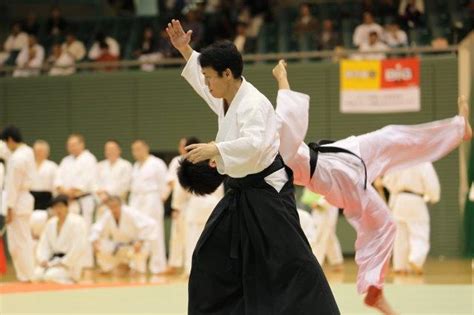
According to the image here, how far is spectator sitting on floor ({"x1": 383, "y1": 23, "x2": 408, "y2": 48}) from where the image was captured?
46.0ft

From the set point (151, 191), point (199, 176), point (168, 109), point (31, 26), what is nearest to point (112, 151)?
point (151, 191)

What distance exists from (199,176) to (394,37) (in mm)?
9869

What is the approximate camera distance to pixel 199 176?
471 centimetres

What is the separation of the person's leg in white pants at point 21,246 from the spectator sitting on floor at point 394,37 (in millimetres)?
6359

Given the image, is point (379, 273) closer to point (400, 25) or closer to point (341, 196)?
point (341, 196)

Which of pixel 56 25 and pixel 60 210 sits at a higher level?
pixel 56 25

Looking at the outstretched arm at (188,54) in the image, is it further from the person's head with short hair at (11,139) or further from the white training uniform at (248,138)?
the person's head with short hair at (11,139)

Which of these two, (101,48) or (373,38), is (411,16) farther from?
(101,48)

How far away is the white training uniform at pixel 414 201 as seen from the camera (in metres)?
11.2

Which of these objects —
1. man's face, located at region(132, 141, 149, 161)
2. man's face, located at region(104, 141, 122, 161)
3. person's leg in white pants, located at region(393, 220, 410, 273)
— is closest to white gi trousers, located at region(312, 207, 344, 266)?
person's leg in white pants, located at region(393, 220, 410, 273)

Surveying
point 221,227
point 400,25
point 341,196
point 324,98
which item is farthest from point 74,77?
point 221,227

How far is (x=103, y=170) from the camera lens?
12758mm

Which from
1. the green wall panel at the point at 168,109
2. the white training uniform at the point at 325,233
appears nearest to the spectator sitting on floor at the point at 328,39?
the green wall panel at the point at 168,109

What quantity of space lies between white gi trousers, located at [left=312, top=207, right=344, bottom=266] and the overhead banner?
2.47 metres
